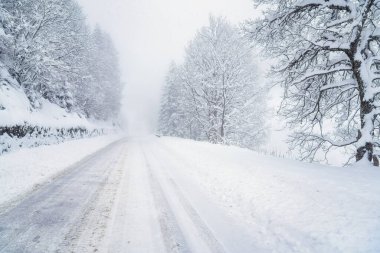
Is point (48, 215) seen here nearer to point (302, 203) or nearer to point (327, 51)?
point (302, 203)

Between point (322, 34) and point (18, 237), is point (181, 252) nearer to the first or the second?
point (18, 237)

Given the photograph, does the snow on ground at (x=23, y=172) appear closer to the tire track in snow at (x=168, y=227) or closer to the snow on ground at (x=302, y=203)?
the tire track in snow at (x=168, y=227)

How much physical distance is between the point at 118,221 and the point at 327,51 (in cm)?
856

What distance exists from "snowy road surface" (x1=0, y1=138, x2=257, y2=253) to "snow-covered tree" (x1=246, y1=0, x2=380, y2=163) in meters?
5.13

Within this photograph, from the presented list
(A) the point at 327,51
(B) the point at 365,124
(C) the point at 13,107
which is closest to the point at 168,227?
(B) the point at 365,124

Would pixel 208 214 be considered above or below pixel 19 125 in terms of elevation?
below

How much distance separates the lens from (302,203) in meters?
5.62

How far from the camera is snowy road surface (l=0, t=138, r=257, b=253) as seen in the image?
166 inches

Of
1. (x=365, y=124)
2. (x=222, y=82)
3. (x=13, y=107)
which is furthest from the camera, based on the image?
(x=222, y=82)

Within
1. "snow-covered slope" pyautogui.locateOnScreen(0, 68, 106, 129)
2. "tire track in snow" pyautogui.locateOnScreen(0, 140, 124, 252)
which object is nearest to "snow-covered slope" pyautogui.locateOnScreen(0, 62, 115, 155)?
"snow-covered slope" pyautogui.locateOnScreen(0, 68, 106, 129)

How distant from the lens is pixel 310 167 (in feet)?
28.0

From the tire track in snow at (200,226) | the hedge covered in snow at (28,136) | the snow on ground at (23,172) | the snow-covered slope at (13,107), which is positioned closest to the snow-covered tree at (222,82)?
the hedge covered in snow at (28,136)

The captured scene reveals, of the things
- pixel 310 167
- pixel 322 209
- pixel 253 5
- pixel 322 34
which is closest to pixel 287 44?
pixel 322 34

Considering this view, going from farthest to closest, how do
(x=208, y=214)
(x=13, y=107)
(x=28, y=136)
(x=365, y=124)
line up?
(x=13, y=107) < (x=28, y=136) < (x=365, y=124) < (x=208, y=214)
